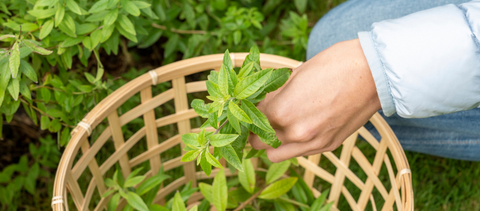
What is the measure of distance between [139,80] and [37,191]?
0.76m

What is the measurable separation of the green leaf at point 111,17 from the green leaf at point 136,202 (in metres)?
0.43

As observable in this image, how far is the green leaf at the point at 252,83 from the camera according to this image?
0.55 meters

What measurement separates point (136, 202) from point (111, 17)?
0.46 m

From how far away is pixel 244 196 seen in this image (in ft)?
3.47

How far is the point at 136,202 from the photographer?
88 cm

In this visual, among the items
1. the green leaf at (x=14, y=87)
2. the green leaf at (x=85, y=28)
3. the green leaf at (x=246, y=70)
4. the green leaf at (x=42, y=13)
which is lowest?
the green leaf at (x=246, y=70)

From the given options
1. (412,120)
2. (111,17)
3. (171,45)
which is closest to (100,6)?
(111,17)

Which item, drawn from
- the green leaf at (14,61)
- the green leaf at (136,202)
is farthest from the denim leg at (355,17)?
the green leaf at (14,61)

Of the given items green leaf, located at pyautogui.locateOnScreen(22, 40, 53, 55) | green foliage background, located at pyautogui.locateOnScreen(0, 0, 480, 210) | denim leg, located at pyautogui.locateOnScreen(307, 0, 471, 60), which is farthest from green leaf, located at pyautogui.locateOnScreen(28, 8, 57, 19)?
denim leg, located at pyautogui.locateOnScreen(307, 0, 471, 60)

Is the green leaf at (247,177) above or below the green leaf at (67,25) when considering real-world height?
below

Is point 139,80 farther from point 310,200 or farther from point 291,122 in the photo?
point 310,200

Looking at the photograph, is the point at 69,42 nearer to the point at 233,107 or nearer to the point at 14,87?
the point at 14,87

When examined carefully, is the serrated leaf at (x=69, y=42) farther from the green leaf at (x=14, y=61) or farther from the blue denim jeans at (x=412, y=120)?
the blue denim jeans at (x=412, y=120)

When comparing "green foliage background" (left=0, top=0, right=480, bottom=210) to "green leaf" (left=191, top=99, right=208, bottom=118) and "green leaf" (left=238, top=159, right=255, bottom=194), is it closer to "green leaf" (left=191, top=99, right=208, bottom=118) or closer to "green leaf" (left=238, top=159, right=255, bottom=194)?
"green leaf" (left=191, top=99, right=208, bottom=118)
